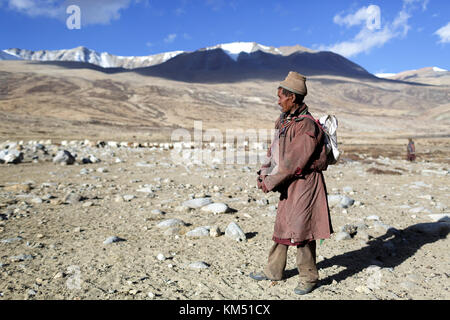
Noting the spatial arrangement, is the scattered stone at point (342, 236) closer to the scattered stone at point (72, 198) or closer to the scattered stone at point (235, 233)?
the scattered stone at point (235, 233)

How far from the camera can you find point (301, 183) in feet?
10.5

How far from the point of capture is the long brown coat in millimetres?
3117

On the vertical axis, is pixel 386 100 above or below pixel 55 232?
above

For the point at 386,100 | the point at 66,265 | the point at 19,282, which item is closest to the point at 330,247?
the point at 66,265

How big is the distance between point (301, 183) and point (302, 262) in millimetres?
722

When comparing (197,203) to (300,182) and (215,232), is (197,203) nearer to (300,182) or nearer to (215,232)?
(215,232)

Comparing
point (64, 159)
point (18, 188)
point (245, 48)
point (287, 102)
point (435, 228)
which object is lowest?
point (435, 228)

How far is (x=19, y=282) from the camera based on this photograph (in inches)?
128

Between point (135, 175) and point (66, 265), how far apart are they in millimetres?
6040

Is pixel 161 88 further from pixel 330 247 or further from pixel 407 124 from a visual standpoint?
pixel 330 247

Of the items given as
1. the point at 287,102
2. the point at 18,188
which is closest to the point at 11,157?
the point at 18,188

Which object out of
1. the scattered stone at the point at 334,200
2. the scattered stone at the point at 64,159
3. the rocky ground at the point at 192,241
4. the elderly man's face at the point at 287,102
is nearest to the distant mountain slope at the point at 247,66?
the scattered stone at the point at 64,159

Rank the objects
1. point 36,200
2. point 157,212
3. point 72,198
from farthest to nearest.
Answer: point 72,198 → point 36,200 → point 157,212
